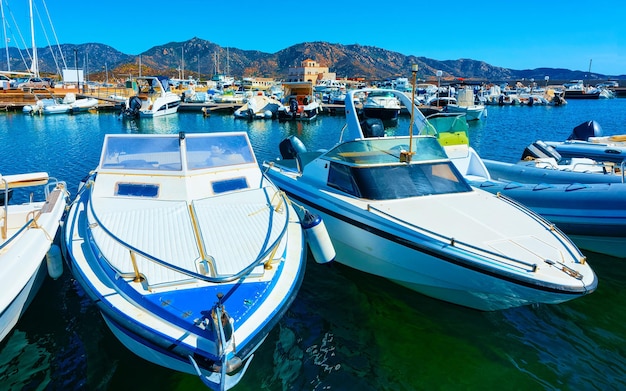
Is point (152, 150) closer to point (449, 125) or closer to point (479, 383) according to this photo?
point (479, 383)

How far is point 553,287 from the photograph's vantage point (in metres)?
5.29

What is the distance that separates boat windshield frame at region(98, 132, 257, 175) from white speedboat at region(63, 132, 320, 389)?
19 mm

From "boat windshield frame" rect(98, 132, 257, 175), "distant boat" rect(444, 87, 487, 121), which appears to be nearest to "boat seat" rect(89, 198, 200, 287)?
"boat windshield frame" rect(98, 132, 257, 175)

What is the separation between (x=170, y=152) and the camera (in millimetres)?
7348

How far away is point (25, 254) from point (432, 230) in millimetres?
5947

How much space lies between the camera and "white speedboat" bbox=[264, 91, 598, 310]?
5660 millimetres

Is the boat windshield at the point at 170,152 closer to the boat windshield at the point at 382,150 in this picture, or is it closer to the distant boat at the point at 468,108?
the boat windshield at the point at 382,150

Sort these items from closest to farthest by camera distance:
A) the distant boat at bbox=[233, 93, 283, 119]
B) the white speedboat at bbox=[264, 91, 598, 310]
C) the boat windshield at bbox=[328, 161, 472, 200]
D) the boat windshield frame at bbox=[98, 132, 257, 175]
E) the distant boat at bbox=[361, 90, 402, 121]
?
the white speedboat at bbox=[264, 91, 598, 310], the boat windshield frame at bbox=[98, 132, 257, 175], the boat windshield at bbox=[328, 161, 472, 200], the distant boat at bbox=[361, 90, 402, 121], the distant boat at bbox=[233, 93, 283, 119]

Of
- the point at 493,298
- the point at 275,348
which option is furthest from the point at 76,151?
the point at 493,298

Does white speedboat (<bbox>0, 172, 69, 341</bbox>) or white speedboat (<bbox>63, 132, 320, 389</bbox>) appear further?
white speedboat (<bbox>0, 172, 69, 341</bbox>)

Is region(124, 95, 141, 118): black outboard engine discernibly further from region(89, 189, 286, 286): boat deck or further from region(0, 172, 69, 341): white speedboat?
region(89, 189, 286, 286): boat deck

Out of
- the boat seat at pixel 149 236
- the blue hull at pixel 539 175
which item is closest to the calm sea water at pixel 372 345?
the boat seat at pixel 149 236

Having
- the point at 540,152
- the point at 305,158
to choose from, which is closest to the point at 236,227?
the point at 305,158

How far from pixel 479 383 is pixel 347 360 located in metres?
1.74
